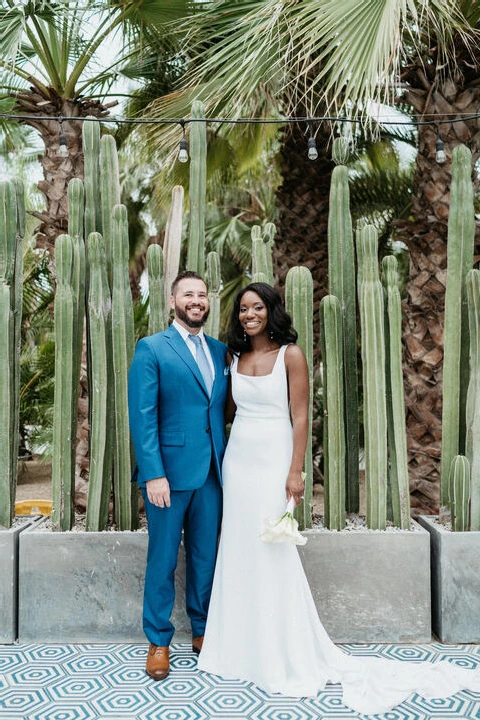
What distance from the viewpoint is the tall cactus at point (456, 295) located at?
3.51 m

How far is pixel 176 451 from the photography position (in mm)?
2883

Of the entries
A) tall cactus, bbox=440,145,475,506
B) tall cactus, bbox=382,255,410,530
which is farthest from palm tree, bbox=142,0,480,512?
tall cactus, bbox=382,255,410,530

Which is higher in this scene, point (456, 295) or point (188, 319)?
point (456, 295)

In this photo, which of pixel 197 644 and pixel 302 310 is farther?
pixel 302 310

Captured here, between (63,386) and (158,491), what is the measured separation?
3.26 ft

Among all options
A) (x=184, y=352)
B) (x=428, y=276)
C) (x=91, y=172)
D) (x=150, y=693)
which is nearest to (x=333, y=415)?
(x=184, y=352)

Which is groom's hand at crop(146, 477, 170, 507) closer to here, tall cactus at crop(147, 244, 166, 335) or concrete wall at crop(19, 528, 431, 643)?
concrete wall at crop(19, 528, 431, 643)

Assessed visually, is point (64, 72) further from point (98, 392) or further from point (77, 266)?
point (98, 392)

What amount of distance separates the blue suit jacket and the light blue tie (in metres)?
0.07

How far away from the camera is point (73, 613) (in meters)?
3.25

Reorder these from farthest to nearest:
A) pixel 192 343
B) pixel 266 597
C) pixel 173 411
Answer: pixel 192 343, pixel 173 411, pixel 266 597

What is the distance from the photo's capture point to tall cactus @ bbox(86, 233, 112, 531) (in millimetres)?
3446

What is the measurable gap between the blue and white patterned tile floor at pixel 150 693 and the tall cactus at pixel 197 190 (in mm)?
2169

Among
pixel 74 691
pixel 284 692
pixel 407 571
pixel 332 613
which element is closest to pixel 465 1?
pixel 407 571
